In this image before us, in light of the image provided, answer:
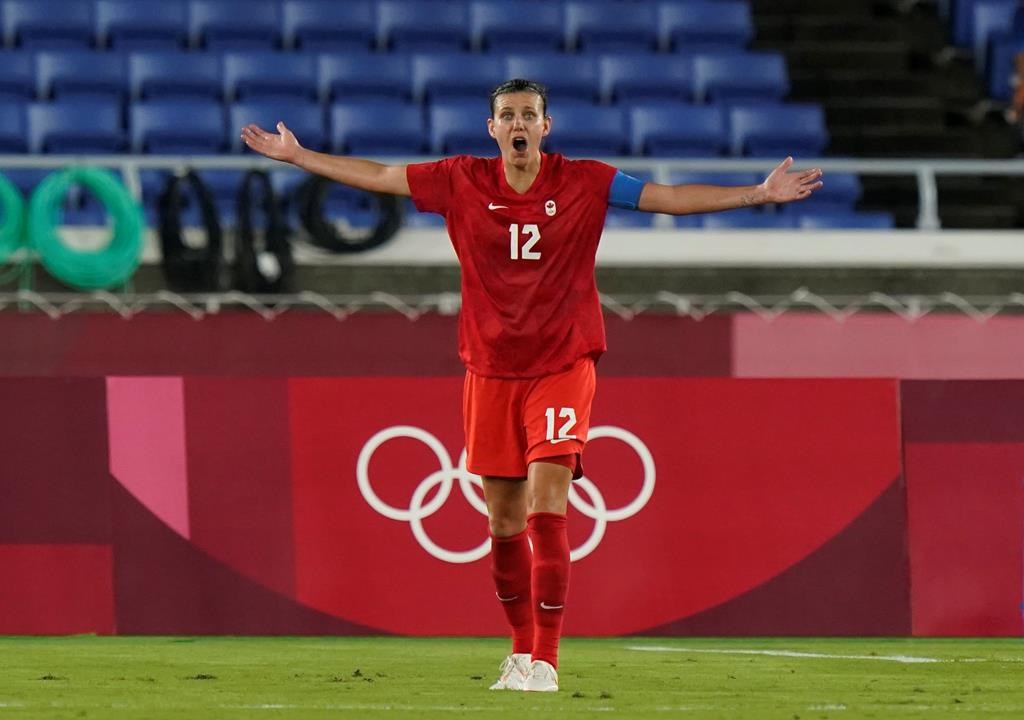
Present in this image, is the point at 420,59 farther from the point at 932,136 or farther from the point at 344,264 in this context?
the point at 932,136

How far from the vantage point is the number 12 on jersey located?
22.1 feet

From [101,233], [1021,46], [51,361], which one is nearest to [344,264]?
[101,233]

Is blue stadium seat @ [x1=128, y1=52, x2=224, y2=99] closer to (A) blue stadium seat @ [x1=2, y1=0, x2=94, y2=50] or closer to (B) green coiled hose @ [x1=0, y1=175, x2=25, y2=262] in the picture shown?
(A) blue stadium seat @ [x1=2, y1=0, x2=94, y2=50]

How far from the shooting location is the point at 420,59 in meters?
16.4

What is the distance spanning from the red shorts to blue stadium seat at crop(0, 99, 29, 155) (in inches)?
358

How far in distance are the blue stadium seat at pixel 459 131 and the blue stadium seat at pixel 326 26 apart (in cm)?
148

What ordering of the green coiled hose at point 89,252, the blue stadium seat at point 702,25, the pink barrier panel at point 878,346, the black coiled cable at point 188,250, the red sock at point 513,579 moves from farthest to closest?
the blue stadium seat at point 702,25 → the black coiled cable at point 188,250 → the green coiled hose at point 89,252 → the pink barrier panel at point 878,346 → the red sock at point 513,579

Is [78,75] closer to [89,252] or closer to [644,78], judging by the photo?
[89,252]

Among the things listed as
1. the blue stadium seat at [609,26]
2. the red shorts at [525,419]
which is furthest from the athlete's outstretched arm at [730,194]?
the blue stadium seat at [609,26]

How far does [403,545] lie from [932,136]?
8855 mm

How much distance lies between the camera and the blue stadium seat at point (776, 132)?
16281mm

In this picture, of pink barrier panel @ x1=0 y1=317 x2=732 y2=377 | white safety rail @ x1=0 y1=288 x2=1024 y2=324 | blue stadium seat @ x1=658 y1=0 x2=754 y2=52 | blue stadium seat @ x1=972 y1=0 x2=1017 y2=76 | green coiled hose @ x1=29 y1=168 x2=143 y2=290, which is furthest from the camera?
blue stadium seat @ x1=972 y1=0 x2=1017 y2=76

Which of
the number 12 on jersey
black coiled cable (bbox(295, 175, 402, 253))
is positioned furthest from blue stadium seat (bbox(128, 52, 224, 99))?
the number 12 on jersey

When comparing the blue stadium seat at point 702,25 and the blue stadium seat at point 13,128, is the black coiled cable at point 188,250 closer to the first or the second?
the blue stadium seat at point 13,128
